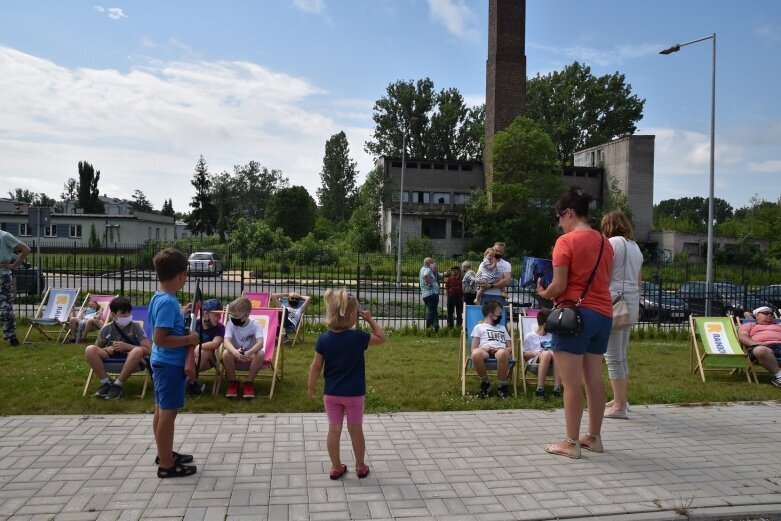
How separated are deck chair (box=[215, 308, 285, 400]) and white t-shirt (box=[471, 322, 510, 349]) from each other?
256cm

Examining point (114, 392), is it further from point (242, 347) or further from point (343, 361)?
point (343, 361)

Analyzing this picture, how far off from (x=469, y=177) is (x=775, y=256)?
25.1 metres

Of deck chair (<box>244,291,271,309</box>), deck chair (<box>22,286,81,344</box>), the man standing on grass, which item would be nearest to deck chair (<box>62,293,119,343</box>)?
deck chair (<box>22,286,81,344</box>)

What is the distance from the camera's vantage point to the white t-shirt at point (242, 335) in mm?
7614

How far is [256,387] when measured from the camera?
25.5 ft

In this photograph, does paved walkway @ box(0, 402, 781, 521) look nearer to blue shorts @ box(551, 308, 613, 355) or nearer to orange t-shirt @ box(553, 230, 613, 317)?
blue shorts @ box(551, 308, 613, 355)

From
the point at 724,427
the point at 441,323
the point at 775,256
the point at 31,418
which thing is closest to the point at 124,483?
the point at 31,418

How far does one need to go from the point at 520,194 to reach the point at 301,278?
3221cm

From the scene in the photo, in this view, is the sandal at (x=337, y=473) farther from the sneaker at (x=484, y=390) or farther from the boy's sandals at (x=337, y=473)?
the sneaker at (x=484, y=390)

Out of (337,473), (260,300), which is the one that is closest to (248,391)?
(337,473)

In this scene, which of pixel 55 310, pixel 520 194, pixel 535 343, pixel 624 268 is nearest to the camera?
pixel 624 268

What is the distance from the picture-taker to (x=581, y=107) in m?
70.3

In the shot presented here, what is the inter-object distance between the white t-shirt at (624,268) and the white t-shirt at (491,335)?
188 centimetres

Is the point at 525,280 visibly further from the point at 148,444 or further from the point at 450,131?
the point at 450,131
